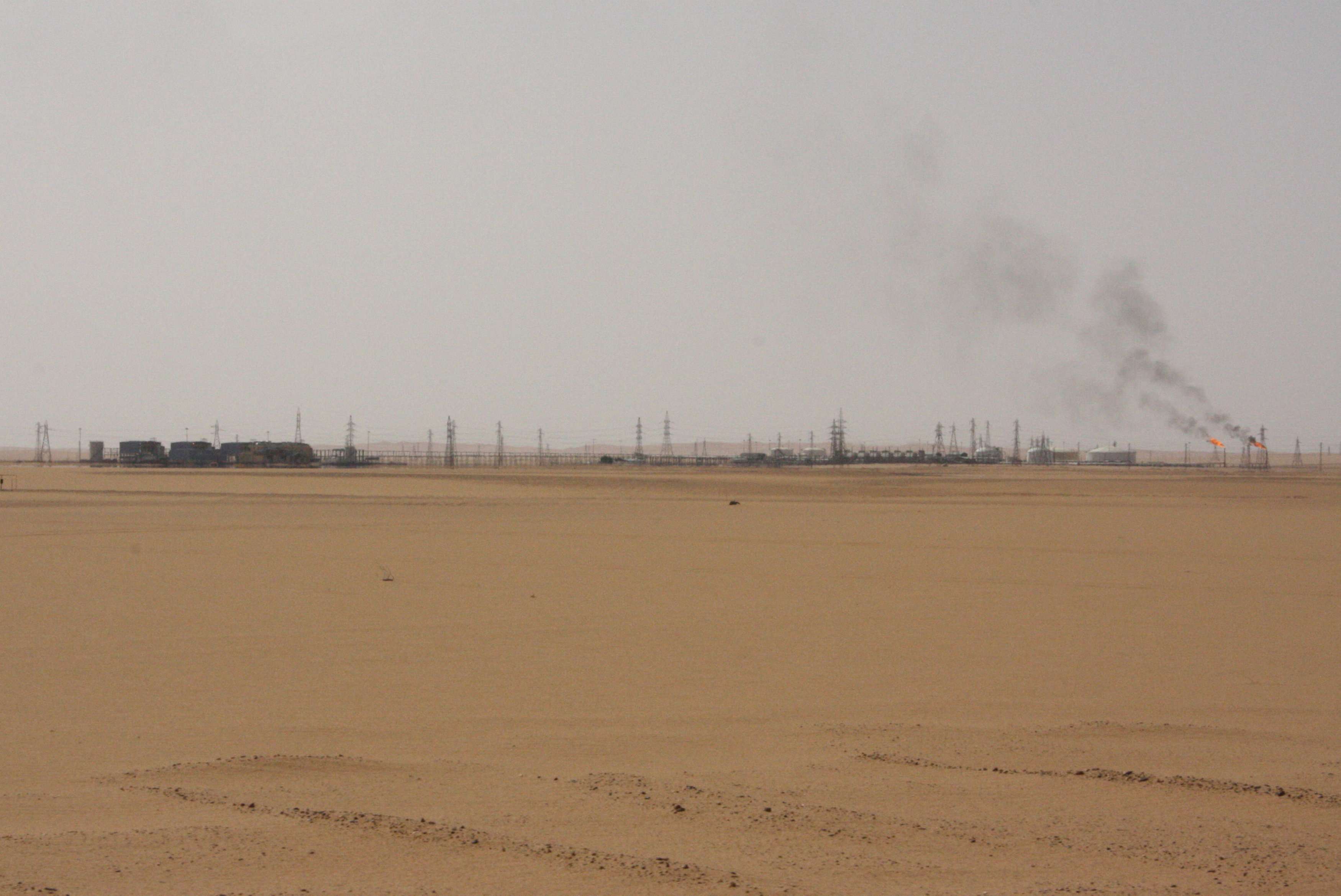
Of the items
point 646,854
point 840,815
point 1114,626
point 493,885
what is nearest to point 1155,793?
point 840,815

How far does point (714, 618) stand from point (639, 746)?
5394mm

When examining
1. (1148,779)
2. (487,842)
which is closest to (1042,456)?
(1148,779)

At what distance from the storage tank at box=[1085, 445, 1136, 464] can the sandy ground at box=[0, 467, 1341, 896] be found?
12920 cm

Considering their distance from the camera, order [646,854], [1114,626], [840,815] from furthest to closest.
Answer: [1114,626]
[840,815]
[646,854]

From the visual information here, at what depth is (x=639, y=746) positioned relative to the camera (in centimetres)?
766

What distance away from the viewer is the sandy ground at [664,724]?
5617mm

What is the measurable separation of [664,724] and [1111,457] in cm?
15098

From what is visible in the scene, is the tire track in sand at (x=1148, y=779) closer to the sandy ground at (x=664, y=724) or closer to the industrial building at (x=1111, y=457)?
the sandy ground at (x=664, y=724)

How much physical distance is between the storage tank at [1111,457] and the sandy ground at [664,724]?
424 feet

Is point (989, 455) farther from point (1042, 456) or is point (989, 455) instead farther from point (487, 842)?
point (487, 842)

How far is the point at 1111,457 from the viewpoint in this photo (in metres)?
148

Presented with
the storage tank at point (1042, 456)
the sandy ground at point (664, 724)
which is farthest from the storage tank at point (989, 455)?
the sandy ground at point (664, 724)

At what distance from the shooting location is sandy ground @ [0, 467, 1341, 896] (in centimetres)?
562

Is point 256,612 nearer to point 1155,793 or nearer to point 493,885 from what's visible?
point 493,885
